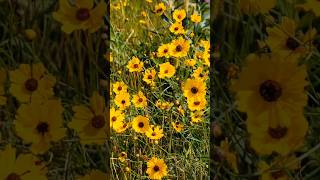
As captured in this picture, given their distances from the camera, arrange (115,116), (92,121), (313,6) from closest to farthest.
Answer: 1. (313,6)
2. (92,121)
3. (115,116)

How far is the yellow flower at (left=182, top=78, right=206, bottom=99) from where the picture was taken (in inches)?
46.5

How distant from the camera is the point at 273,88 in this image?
2.98 feet

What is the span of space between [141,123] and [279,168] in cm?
38

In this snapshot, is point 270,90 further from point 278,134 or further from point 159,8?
point 159,8

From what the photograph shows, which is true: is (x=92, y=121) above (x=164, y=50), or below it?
below

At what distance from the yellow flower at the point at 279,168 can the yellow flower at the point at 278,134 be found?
1 cm

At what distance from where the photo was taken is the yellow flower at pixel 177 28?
1.23 m

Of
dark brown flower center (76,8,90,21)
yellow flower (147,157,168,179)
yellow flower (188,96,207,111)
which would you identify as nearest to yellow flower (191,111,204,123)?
yellow flower (188,96,207,111)

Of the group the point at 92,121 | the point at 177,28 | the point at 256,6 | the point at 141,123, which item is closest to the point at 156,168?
the point at 141,123

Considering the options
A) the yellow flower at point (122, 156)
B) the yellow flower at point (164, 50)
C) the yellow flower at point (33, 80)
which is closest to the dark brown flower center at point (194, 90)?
the yellow flower at point (164, 50)

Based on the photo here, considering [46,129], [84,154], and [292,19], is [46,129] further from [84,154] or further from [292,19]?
[292,19]

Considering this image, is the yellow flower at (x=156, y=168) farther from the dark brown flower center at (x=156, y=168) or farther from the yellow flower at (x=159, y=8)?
the yellow flower at (x=159, y=8)

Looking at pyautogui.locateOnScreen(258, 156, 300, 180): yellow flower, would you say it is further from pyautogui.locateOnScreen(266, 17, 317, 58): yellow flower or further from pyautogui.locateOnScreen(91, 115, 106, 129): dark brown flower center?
pyautogui.locateOnScreen(91, 115, 106, 129): dark brown flower center

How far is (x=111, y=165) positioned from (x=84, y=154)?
4.9 inches
